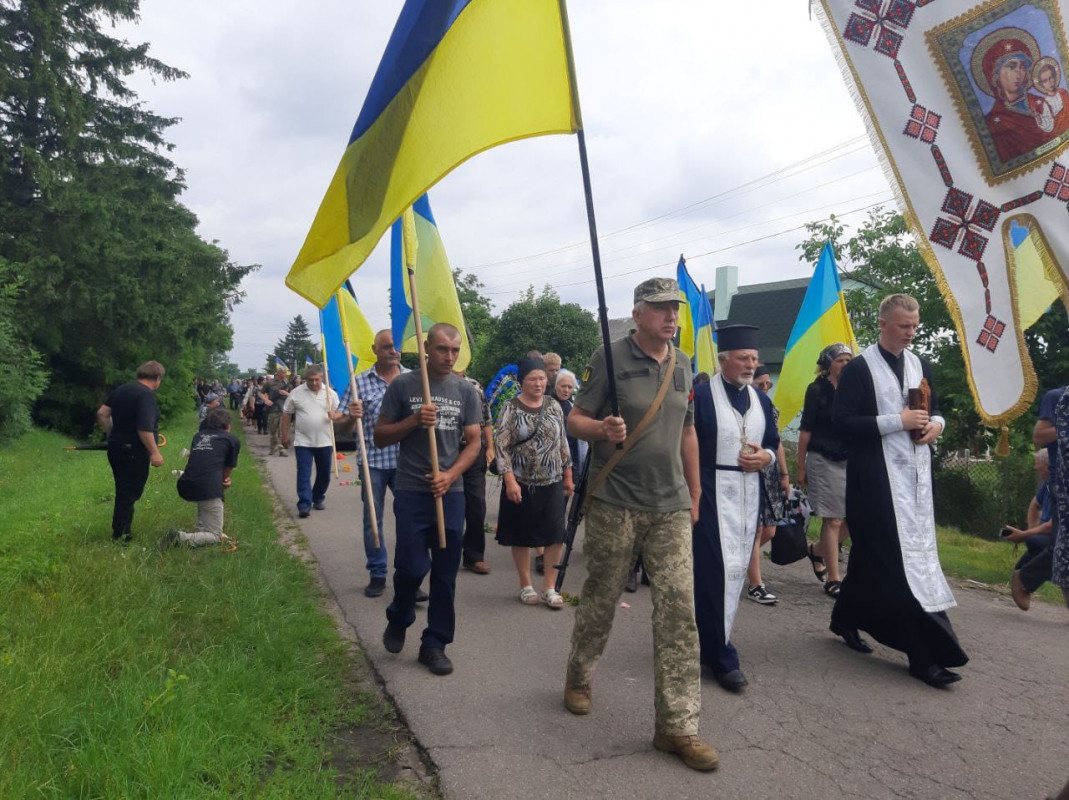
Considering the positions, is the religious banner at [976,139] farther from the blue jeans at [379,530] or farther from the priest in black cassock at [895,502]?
the blue jeans at [379,530]

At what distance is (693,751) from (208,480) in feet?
17.9

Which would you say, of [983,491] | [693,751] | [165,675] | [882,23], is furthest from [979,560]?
[165,675]

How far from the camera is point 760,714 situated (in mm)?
4066

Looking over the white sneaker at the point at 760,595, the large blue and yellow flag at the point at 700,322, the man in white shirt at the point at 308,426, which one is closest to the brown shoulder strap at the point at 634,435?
the white sneaker at the point at 760,595

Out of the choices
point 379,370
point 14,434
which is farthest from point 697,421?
point 14,434

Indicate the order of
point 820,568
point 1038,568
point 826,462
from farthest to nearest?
point 820,568 < point 826,462 < point 1038,568

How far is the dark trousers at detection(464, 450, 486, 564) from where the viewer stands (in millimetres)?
6770

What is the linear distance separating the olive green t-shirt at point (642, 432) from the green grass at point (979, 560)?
4.50 metres

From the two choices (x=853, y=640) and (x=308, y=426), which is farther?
(x=308, y=426)

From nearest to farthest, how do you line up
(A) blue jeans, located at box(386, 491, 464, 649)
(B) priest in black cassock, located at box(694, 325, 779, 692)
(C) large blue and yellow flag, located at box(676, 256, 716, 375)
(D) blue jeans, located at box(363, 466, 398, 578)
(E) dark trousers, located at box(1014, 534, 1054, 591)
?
(B) priest in black cassock, located at box(694, 325, 779, 692) → (A) blue jeans, located at box(386, 491, 464, 649) → (E) dark trousers, located at box(1014, 534, 1054, 591) → (D) blue jeans, located at box(363, 466, 398, 578) → (C) large blue and yellow flag, located at box(676, 256, 716, 375)

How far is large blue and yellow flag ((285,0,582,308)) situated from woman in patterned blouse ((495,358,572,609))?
2809mm

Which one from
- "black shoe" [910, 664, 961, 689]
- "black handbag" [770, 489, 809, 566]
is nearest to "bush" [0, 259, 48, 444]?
"black handbag" [770, 489, 809, 566]

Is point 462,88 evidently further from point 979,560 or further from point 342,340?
point 979,560

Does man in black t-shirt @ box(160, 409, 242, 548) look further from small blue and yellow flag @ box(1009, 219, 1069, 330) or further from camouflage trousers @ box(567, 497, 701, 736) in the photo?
small blue and yellow flag @ box(1009, 219, 1069, 330)
